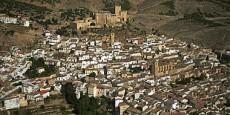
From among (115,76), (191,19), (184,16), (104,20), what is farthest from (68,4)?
(115,76)

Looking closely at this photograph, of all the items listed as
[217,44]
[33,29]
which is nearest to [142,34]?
[217,44]

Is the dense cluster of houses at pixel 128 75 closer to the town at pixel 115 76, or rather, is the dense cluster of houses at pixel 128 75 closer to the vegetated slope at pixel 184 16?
the town at pixel 115 76

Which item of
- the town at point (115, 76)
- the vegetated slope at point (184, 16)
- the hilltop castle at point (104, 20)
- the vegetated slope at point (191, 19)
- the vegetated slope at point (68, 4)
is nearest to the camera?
the town at point (115, 76)

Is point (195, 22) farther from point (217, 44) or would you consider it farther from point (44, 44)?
point (44, 44)

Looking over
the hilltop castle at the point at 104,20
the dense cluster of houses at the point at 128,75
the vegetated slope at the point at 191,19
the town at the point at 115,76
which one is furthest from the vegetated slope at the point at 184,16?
the dense cluster of houses at the point at 128,75

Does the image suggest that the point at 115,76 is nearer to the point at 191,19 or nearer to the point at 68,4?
the point at 191,19

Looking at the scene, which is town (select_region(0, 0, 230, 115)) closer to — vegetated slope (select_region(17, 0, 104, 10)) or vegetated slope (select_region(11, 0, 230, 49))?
vegetated slope (select_region(11, 0, 230, 49))
